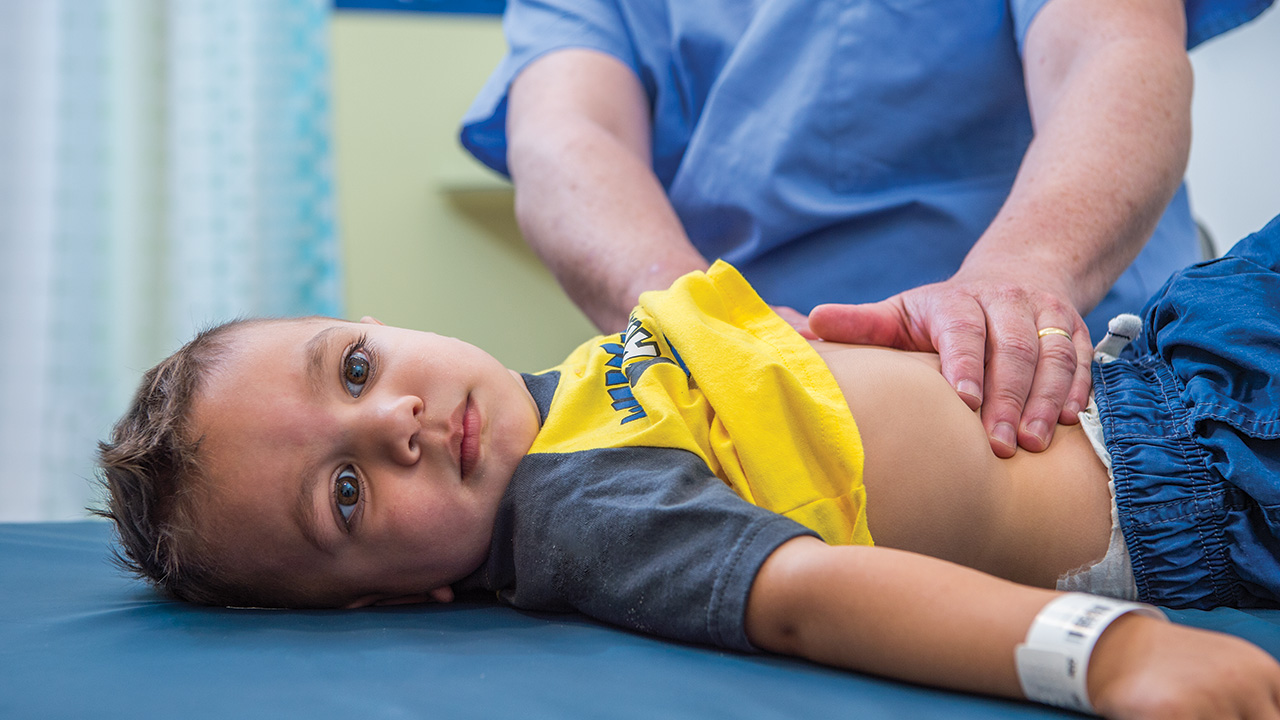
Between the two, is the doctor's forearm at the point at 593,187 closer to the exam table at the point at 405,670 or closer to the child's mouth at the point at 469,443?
the child's mouth at the point at 469,443

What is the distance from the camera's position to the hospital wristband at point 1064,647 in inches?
18.4

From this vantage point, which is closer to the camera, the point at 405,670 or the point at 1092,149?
the point at 405,670

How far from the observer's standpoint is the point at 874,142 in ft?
3.89

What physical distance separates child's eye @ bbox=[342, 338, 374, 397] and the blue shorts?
1.88 feet

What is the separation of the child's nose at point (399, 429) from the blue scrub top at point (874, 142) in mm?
596

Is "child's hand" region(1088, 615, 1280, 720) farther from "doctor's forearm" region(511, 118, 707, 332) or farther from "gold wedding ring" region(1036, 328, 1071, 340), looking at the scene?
"doctor's forearm" region(511, 118, 707, 332)

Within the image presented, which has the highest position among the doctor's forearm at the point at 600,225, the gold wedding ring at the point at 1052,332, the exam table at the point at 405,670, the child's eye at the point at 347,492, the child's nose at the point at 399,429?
the doctor's forearm at the point at 600,225

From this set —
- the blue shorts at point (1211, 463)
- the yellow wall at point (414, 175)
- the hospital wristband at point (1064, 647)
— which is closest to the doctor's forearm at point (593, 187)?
the blue shorts at point (1211, 463)

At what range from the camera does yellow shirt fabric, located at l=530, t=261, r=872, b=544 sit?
2.27ft

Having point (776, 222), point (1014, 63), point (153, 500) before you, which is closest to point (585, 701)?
point (153, 500)

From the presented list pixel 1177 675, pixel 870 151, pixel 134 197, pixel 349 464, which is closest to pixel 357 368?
pixel 349 464

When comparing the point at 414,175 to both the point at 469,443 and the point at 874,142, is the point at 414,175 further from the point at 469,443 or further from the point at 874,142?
the point at 469,443

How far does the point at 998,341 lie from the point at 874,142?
0.48 m

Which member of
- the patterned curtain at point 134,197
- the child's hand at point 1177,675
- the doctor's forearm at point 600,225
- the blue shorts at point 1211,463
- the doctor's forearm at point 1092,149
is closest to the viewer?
the child's hand at point 1177,675
